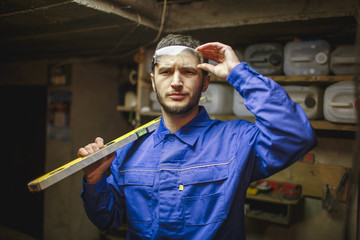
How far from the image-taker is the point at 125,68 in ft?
15.1

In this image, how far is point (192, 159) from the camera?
1.58 m

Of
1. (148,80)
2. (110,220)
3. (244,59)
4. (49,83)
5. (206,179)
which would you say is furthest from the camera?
(49,83)

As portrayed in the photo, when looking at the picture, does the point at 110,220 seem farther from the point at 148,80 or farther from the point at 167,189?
the point at 148,80

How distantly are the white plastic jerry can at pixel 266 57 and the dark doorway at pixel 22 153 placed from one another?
3.33m

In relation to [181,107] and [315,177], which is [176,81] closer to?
[181,107]

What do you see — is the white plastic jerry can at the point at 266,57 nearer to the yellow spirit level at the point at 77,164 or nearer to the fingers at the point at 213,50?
the fingers at the point at 213,50

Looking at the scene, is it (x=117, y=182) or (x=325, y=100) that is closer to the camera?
(x=117, y=182)

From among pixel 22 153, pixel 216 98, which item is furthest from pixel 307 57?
pixel 22 153

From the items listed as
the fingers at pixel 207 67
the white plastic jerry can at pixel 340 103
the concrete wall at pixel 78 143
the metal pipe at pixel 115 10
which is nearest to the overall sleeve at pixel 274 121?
the fingers at pixel 207 67

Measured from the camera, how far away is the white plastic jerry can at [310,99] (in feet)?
8.58

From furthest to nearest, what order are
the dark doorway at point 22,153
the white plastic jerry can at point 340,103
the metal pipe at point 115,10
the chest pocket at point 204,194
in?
the dark doorway at point 22,153, the white plastic jerry can at point 340,103, the metal pipe at point 115,10, the chest pocket at point 204,194

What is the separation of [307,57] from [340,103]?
1.70 feet

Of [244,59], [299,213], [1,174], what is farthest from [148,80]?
[1,174]

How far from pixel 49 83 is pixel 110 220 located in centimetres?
322
